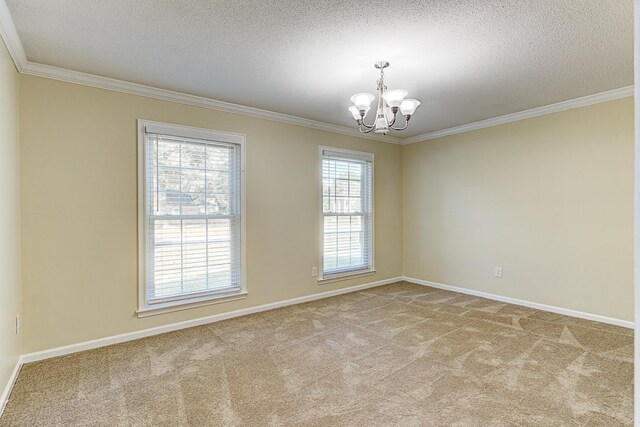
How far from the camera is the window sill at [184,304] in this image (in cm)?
336

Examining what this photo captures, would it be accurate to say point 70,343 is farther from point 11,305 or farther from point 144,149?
point 144,149

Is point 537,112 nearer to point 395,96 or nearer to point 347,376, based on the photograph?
point 395,96

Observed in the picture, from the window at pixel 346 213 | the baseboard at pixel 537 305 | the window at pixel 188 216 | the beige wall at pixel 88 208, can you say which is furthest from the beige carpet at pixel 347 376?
the window at pixel 346 213

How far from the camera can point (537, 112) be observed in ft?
13.5

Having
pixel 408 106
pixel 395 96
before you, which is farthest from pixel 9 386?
pixel 408 106

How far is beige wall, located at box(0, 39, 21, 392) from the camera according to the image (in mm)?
2223

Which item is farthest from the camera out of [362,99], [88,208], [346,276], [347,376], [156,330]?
[346,276]

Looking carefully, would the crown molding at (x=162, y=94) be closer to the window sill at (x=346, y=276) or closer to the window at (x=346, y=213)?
the window at (x=346, y=213)

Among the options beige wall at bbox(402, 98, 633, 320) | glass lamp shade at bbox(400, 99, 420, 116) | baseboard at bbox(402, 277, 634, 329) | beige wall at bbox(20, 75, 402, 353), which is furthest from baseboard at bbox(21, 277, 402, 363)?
glass lamp shade at bbox(400, 99, 420, 116)

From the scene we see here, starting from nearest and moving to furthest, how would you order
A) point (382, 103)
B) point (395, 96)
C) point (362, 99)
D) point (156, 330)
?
point (395, 96) → point (362, 99) → point (382, 103) → point (156, 330)

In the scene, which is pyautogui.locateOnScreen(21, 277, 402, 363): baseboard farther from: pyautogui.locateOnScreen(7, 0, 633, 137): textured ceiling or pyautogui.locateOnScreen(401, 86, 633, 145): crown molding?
pyautogui.locateOnScreen(401, 86, 633, 145): crown molding

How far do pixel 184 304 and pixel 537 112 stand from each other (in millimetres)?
4677

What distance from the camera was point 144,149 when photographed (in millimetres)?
3348

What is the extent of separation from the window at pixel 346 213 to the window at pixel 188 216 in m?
1.35
